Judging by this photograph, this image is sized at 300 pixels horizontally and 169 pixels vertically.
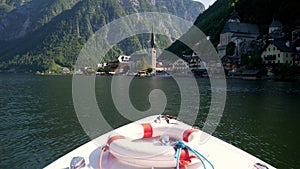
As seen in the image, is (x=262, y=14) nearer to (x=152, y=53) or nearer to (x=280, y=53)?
(x=280, y=53)

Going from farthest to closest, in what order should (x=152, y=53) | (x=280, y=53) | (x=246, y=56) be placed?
1. (x=152, y=53)
2. (x=246, y=56)
3. (x=280, y=53)

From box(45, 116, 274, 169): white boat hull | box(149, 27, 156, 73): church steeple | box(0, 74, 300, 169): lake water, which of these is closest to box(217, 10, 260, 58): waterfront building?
box(149, 27, 156, 73): church steeple

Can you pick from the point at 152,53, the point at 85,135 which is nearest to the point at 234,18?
the point at 152,53

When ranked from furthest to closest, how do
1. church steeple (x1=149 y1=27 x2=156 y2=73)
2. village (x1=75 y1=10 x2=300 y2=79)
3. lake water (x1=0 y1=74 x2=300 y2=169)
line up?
1. church steeple (x1=149 y1=27 x2=156 y2=73)
2. village (x1=75 y1=10 x2=300 y2=79)
3. lake water (x1=0 y1=74 x2=300 y2=169)

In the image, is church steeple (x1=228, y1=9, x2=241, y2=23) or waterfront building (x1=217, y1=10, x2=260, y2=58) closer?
waterfront building (x1=217, y1=10, x2=260, y2=58)

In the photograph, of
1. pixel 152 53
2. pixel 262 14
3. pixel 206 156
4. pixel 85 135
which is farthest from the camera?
pixel 152 53

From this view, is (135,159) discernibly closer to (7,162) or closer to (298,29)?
(7,162)

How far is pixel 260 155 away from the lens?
34.0 ft

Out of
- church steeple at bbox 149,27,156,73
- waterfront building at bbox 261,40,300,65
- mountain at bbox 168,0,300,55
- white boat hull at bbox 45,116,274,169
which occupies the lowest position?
white boat hull at bbox 45,116,274,169

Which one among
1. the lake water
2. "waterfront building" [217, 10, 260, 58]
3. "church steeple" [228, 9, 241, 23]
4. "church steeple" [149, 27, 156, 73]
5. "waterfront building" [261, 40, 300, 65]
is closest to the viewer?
the lake water

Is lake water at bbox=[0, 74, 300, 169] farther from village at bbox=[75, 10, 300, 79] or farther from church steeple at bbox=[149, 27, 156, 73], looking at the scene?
church steeple at bbox=[149, 27, 156, 73]

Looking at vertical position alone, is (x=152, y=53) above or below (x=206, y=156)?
above

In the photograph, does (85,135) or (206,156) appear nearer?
(206,156)

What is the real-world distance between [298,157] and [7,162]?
491 inches
